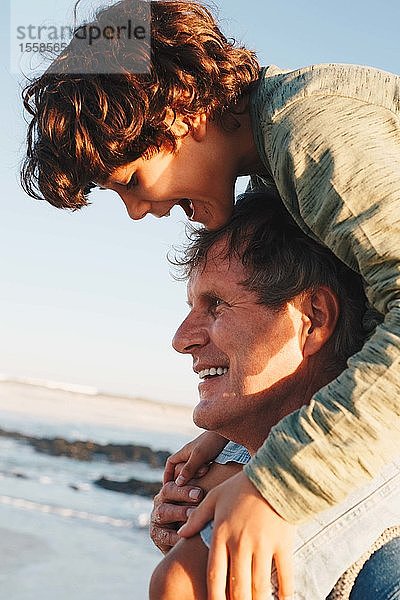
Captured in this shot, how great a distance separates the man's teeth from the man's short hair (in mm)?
201

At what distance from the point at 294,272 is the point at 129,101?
2.42 feet

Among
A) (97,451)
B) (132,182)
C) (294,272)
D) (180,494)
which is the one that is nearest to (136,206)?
(132,182)

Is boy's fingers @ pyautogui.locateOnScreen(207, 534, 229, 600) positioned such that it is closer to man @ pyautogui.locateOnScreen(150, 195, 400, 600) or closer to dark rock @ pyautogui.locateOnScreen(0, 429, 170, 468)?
man @ pyautogui.locateOnScreen(150, 195, 400, 600)

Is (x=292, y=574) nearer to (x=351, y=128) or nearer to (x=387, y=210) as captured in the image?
(x=387, y=210)

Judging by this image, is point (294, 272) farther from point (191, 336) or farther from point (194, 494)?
point (194, 494)

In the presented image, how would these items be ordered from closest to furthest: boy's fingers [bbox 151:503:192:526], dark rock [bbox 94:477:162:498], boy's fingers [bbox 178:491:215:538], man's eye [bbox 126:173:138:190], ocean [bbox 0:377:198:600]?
boy's fingers [bbox 178:491:215:538], boy's fingers [bbox 151:503:192:526], man's eye [bbox 126:173:138:190], ocean [bbox 0:377:198:600], dark rock [bbox 94:477:162:498]

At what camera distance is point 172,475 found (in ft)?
9.62

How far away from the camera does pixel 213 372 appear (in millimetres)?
2521

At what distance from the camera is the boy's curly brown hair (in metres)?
2.85

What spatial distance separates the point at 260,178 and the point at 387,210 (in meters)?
0.80

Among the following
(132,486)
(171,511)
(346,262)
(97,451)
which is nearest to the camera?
(346,262)

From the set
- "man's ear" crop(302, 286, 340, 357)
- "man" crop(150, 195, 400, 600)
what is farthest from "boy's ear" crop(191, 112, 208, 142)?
"man's ear" crop(302, 286, 340, 357)

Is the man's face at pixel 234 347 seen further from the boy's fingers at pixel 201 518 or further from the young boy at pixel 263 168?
the boy's fingers at pixel 201 518

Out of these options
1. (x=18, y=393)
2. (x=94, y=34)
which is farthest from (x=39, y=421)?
(x=94, y=34)
